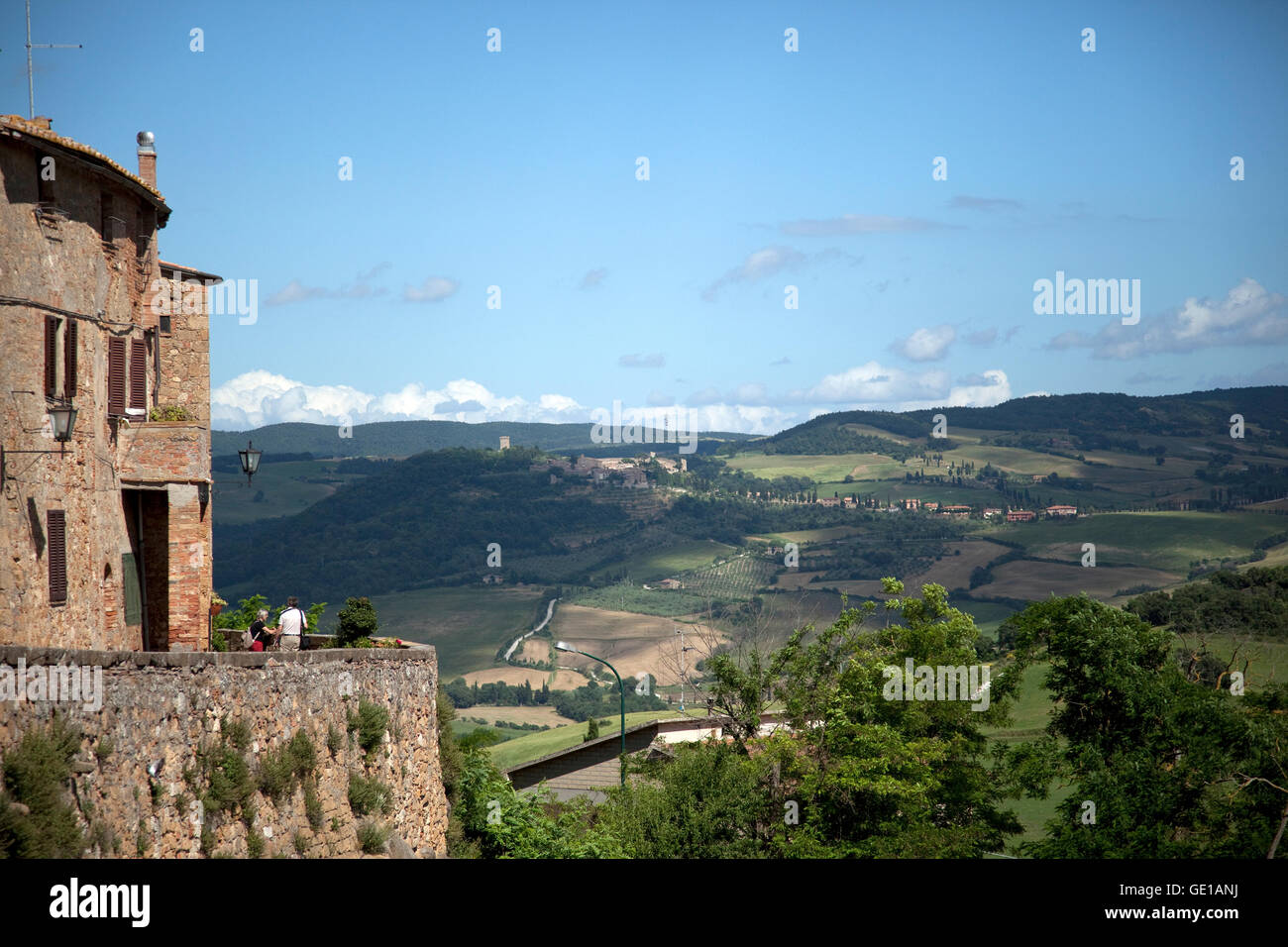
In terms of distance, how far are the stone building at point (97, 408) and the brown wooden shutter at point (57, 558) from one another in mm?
35

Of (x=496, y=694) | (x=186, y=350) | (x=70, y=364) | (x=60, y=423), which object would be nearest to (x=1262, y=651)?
(x=186, y=350)

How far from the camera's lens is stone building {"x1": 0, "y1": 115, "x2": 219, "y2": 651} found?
67.9 ft

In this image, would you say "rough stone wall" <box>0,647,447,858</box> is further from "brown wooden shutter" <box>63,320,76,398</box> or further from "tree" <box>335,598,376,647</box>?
"brown wooden shutter" <box>63,320,76,398</box>

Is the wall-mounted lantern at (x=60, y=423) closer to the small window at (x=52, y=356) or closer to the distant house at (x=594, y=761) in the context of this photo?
the small window at (x=52, y=356)

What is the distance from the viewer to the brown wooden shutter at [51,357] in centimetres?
2164

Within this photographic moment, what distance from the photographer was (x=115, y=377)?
960 inches

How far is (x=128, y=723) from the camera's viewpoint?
16.1m

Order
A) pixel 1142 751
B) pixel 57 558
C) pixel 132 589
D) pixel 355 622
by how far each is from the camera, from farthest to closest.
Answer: pixel 1142 751, pixel 355 622, pixel 132 589, pixel 57 558

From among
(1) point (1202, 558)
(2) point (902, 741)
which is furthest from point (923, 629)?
(1) point (1202, 558)

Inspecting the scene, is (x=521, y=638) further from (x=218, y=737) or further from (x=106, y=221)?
(x=218, y=737)

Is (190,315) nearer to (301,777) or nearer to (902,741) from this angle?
(301,777)

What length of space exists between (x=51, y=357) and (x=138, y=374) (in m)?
3.58

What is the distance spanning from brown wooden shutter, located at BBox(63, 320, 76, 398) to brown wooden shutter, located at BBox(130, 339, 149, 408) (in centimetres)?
236
